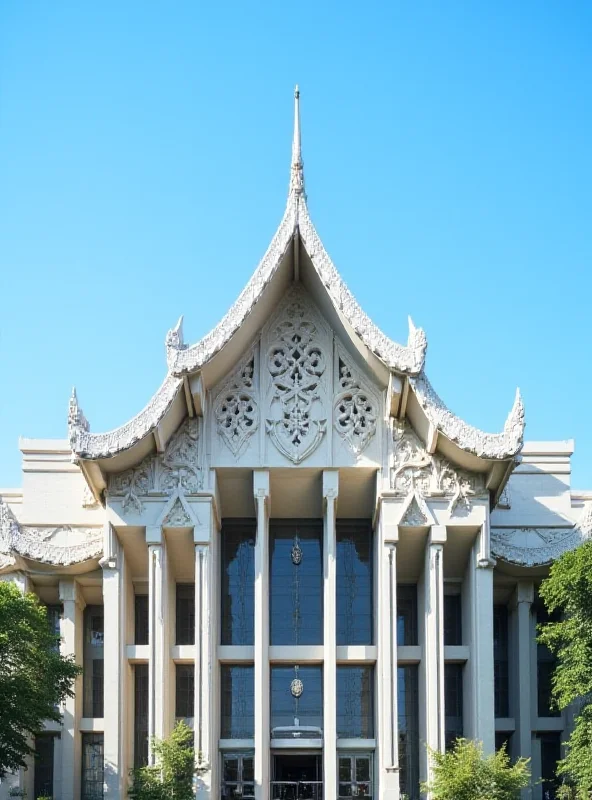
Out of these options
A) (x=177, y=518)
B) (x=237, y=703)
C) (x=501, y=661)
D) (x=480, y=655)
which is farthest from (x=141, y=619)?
(x=501, y=661)

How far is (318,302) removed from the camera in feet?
115

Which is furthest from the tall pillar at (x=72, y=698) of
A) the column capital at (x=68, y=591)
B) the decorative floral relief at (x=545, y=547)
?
the decorative floral relief at (x=545, y=547)

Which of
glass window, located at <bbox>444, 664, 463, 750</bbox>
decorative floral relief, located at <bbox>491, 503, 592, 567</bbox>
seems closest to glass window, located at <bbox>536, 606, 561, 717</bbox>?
decorative floral relief, located at <bbox>491, 503, 592, 567</bbox>

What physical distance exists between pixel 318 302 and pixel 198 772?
11.3 meters

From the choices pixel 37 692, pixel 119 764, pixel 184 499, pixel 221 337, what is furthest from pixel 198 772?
pixel 221 337

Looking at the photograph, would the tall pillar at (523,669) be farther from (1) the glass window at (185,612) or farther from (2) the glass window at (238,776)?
(1) the glass window at (185,612)

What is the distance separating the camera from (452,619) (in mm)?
36688

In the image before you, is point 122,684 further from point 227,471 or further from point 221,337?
point 221,337

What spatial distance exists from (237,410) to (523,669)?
31.7ft

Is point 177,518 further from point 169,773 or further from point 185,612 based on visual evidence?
point 169,773

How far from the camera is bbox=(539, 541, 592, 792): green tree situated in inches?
1230

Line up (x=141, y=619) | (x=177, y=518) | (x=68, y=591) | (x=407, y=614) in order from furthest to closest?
(x=141, y=619)
(x=407, y=614)
(x=68, y=591)
(x=177, y=518)

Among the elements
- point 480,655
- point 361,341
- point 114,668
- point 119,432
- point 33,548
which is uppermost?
point 361,341

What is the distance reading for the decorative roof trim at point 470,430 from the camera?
1296 inches
